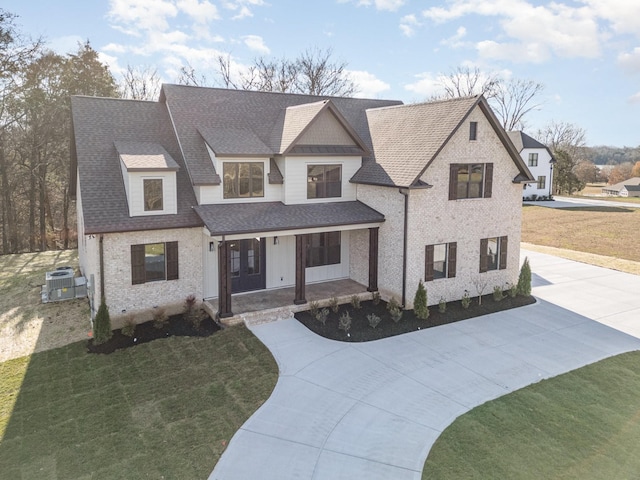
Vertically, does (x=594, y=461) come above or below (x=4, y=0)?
below

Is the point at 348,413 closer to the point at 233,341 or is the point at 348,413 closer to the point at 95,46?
the point at 233,341

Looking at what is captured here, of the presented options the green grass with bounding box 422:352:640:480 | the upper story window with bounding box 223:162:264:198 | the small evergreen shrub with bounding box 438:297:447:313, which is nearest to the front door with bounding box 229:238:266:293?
the upper story window with bounding box 223:162:264:198

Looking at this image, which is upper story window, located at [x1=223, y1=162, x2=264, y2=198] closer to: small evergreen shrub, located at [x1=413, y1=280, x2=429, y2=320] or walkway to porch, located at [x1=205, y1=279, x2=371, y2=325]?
walkway to porch, located at [x1=205, y1=279, x2=371, y2=325]

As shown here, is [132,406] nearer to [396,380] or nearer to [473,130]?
[396,380]

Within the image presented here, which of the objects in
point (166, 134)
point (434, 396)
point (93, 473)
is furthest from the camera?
point (166, 134)

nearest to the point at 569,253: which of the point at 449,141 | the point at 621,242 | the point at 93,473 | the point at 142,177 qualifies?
the point at 621,242

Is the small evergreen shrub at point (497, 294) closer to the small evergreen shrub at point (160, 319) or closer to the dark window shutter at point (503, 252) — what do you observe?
the dark window shutter at point (503, 252)
